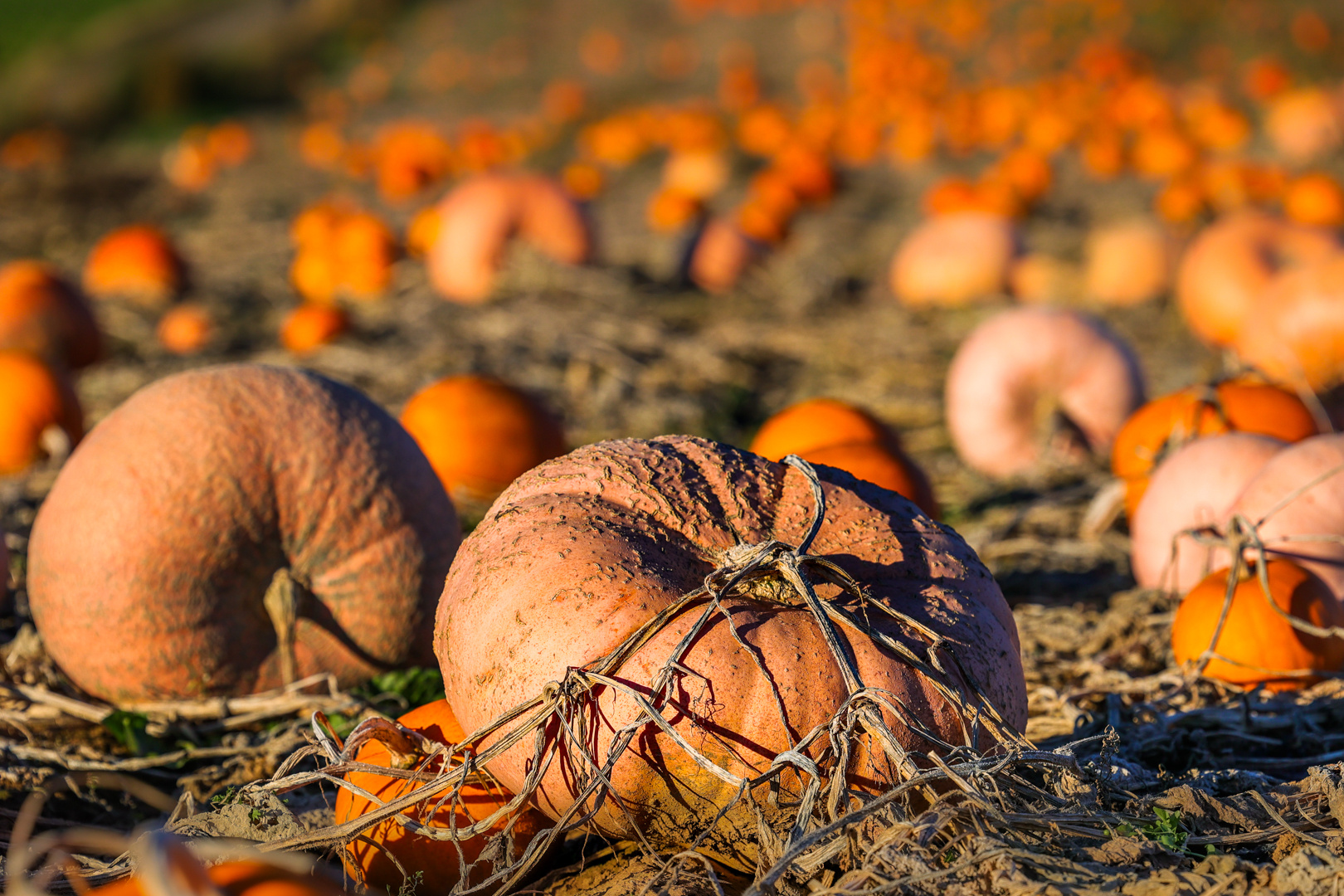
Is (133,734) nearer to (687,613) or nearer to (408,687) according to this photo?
(408,687)

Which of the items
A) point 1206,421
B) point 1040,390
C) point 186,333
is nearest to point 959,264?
point 1040,390

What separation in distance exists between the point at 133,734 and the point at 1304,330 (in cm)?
487

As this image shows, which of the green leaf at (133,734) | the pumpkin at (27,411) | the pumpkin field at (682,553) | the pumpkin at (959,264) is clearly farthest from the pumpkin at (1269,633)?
the pumpkin at (959,264)

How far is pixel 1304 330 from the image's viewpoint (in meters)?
5.16

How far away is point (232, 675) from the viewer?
3.03m

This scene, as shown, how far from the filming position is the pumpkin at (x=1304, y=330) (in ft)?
16.5

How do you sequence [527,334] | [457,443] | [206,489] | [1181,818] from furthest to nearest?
1. [527,334]
2. [457,443]
3. [206,489]
4. [1181,818]

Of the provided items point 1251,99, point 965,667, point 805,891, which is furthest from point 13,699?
point 1251,99

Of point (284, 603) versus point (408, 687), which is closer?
point (284, 603)

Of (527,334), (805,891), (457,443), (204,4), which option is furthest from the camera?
(204,4)

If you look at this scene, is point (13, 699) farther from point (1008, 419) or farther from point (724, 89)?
point (724, 89)

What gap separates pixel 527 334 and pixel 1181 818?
549cm

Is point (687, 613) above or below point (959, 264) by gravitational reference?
below

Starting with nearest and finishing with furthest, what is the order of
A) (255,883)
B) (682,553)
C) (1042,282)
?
(255,883) → (682,553) → (1042,282)
